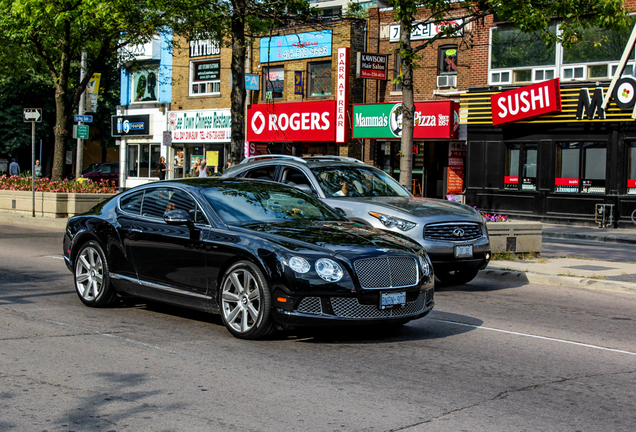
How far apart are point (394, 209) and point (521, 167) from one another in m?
18.6

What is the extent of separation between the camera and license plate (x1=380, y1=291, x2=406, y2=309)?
6734mm

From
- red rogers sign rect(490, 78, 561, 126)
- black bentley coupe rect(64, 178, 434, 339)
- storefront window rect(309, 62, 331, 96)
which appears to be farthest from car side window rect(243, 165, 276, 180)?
storefront window rect(309, 62, 331, 96)

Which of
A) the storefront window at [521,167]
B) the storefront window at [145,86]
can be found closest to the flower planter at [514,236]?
the storefront window at [521,167]

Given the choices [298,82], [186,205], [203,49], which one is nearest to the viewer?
[186,205]

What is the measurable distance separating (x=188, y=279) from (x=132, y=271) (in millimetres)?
973

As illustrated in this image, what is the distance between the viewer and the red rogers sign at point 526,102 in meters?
26.0

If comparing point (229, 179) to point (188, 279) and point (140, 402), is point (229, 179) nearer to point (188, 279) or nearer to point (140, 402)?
point (188, 279)

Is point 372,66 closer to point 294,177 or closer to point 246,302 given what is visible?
point 294,177

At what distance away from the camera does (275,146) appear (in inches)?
1473

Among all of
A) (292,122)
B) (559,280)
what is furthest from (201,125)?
(559,280)

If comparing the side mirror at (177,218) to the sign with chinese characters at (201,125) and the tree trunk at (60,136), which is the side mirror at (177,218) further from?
the sign with chinese characters at (201,125)

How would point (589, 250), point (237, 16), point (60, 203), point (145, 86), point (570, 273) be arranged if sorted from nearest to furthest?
point (570, 273), point (589, 250), point (237, 16), point (60, 203), point (145, 86)

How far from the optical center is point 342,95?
3291 cm

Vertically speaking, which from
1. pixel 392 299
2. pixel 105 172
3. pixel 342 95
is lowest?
pixel 392 299
